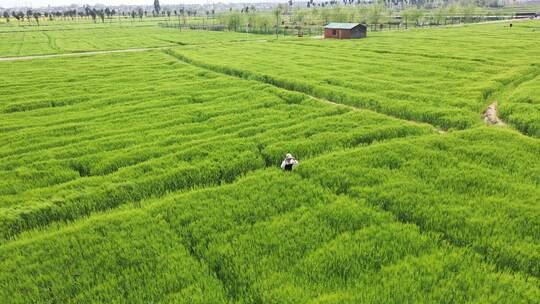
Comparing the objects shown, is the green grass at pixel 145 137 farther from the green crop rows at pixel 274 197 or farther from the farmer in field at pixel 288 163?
the farmer in field at pixel 288 163

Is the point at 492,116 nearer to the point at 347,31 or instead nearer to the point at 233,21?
the point at 347,31

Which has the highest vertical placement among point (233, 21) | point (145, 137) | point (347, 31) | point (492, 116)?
point (233, 21)

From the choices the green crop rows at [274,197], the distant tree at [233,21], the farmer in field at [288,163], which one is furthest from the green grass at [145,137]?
the distant tree at [233,21]

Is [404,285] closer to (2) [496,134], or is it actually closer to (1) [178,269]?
(1) [178,269]

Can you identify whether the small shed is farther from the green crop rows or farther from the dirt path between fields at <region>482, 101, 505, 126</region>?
the dirt path between fields at <region>482, 101, 505, 126</region>

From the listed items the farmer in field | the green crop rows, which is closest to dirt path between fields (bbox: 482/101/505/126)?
the green crop rows

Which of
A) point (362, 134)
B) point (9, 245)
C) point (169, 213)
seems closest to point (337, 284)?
point (169, 213)

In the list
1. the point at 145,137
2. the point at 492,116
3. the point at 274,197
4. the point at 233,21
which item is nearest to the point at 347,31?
the point at 233,21
